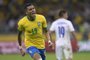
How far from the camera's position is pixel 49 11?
3238 cm

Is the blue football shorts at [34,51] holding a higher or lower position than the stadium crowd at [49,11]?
lower

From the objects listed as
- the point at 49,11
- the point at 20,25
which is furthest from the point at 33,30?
the point at 49,11

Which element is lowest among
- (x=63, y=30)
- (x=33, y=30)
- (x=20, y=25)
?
(x=63, y=30)

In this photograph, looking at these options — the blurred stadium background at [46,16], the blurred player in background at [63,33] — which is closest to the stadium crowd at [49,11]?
the blurred stadium background at [46,16]

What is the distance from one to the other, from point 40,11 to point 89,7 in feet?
12.2

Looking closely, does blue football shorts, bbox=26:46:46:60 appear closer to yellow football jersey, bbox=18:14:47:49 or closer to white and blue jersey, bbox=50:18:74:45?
yellow football jersey, bbox=18:14:47:49

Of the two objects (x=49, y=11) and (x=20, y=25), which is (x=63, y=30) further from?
(x=49, y=11)

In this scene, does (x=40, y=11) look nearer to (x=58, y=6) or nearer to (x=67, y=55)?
(x=58, y=6)

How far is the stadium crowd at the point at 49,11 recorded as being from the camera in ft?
99.7

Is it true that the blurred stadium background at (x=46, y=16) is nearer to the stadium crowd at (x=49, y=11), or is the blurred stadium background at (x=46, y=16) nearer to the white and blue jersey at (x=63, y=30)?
the stadium crowd at (x=49, y=11)

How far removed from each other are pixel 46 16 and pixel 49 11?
1286 millimetres

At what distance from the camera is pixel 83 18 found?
104 ft

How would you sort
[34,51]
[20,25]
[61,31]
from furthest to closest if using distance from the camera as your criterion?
[61,31] → [20,25] → [34,51]

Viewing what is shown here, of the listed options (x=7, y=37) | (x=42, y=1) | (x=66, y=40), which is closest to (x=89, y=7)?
(x=42, y=1)
